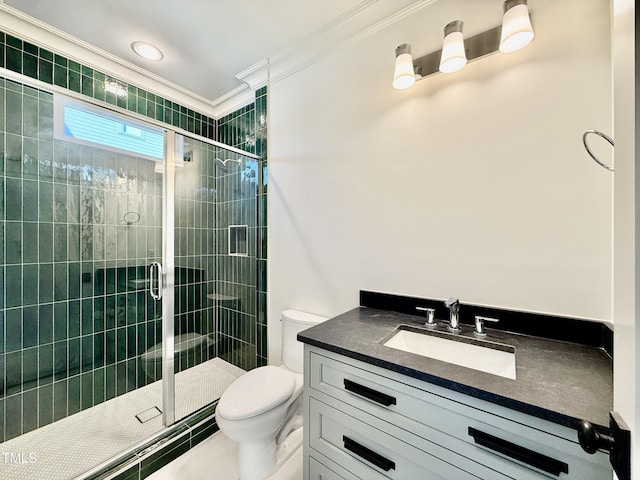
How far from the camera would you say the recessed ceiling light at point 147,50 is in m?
1.86

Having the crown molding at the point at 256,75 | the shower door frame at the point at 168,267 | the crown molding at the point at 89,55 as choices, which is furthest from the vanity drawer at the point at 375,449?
the crown molding at the point at 89,55

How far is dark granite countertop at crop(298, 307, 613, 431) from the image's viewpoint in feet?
2.13

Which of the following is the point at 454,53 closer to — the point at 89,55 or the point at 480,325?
the point at 480,325

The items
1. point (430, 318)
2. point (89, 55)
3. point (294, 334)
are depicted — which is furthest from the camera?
point (89, 55)

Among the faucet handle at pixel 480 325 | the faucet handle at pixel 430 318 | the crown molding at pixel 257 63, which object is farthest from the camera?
the crown molding at pixel 257 63

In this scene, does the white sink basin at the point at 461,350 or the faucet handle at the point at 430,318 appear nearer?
the white sink basin at the point at 461,350

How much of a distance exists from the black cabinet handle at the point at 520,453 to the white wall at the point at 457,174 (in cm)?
66

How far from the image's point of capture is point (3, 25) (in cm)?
156

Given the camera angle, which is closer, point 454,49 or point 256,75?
point 454,49

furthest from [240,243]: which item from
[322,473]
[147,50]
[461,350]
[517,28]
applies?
[517,28]

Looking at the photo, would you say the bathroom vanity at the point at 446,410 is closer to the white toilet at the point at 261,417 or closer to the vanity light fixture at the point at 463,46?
the white toilet at the point at 261,417

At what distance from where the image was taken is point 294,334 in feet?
5.84

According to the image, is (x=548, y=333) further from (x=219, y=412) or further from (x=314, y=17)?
(x=314, y=17)

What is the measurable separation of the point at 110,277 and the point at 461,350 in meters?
2.43
